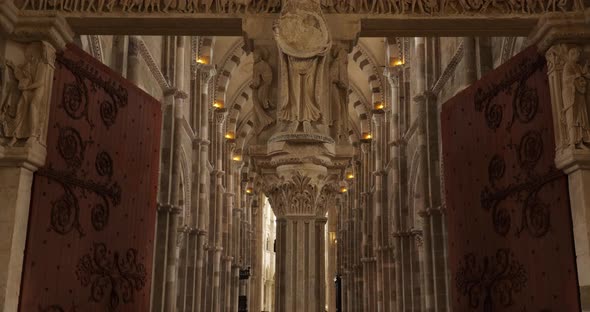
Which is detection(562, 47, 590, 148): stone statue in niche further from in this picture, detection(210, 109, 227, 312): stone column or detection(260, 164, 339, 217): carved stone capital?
detection(210, 109, 227, 312): stone column

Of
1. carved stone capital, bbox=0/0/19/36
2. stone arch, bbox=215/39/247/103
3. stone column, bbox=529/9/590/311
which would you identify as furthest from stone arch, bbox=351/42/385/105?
carved stone capital, bbox=0/0/19/36

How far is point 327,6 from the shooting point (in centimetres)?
852

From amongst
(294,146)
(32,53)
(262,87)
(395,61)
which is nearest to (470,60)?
(262,87)

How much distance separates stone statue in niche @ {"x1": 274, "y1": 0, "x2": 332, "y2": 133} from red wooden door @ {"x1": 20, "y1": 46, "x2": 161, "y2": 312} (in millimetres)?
2555

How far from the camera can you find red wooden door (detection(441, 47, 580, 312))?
25.6 feet

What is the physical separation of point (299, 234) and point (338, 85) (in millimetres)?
2025

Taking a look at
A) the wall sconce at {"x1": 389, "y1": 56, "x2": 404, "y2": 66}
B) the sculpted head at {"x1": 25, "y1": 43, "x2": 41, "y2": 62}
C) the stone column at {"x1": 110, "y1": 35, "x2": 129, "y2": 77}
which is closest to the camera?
the sculpted head at {"x1": 25, "y1": 43, "x2": 41, "y2": 62}

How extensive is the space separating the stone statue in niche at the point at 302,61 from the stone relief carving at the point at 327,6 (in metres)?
0.37

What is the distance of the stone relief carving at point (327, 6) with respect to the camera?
27.0 ft

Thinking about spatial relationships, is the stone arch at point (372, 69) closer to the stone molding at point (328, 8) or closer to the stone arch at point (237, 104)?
the stone arch at point (237, 104)

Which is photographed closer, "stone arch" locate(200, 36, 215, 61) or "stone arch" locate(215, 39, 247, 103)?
"stone arch" locate(200, 36, 215, 61)

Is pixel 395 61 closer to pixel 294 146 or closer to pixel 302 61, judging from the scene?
pixel 302 61

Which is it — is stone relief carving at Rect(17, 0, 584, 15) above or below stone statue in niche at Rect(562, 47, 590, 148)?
above

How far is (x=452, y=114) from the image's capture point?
1018cm
